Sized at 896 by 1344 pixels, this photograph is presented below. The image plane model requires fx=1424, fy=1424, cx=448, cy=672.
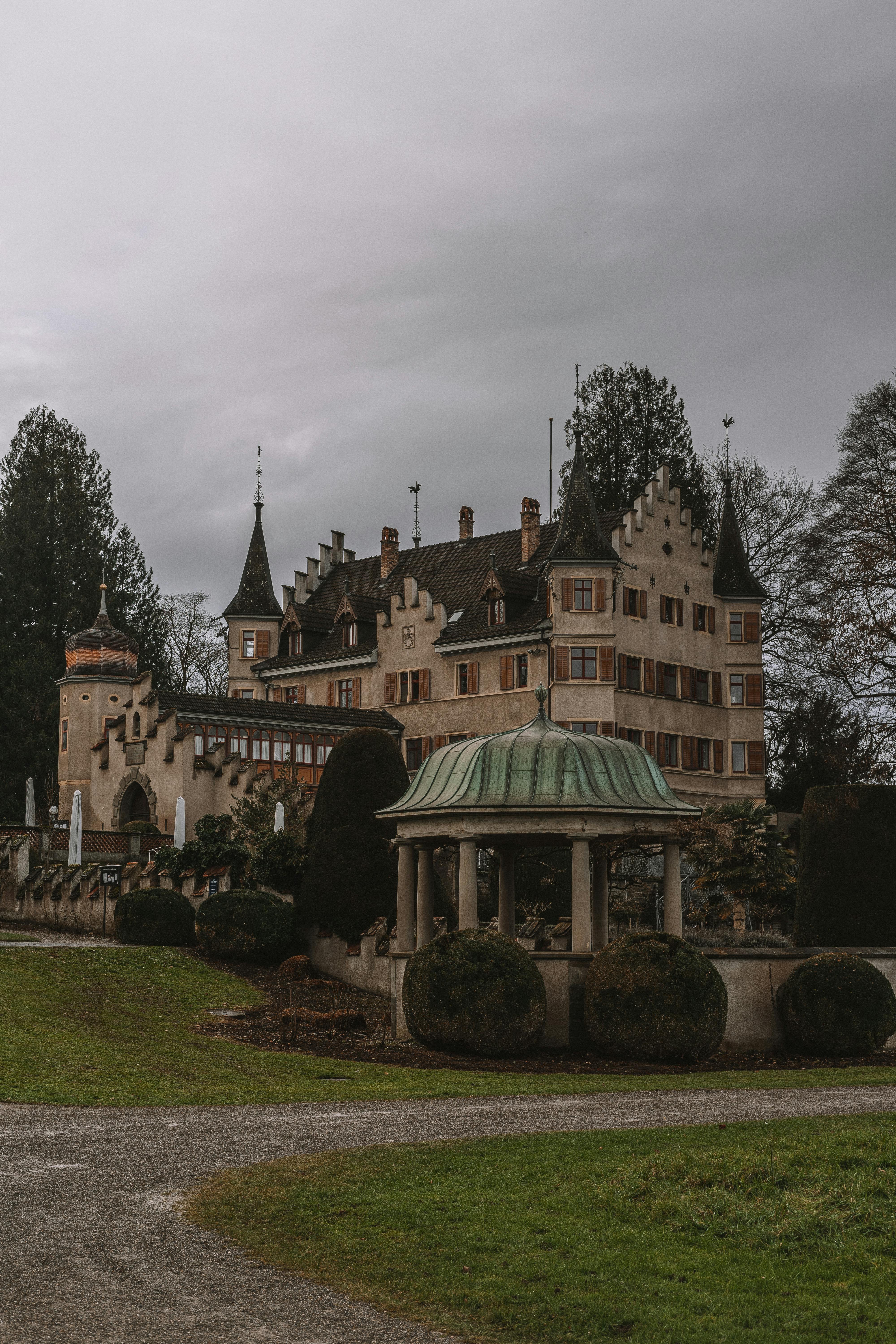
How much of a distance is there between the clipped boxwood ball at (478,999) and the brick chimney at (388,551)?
47.1 metres

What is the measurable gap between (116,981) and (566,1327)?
22.0 m

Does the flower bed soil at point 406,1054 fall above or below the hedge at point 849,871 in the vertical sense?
below

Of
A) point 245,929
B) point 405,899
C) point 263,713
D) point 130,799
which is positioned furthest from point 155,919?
point 263,713

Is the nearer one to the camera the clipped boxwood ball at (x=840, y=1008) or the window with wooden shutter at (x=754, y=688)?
the clipped boxwood ball at (x=840, y=1008)

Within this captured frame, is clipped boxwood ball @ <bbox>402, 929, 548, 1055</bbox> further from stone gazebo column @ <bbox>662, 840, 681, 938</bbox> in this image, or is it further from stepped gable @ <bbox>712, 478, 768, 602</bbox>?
stepped gable @ <bbox>712, 478, 768, 602</bbox>

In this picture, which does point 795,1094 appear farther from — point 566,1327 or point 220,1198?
point 566,1327

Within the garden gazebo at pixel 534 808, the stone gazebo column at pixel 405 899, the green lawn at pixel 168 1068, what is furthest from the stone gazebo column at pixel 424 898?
the green lawn at pixel 168 1068

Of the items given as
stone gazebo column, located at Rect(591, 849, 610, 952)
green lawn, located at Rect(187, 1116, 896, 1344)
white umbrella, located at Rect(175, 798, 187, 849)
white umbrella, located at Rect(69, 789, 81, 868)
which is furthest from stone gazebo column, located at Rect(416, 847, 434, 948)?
green lawn, located at Rect(187, 1116, 896, 1344)

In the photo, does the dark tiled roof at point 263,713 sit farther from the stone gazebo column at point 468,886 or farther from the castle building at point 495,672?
the stone gazebo column at point 468,886

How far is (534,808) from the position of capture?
23328mm

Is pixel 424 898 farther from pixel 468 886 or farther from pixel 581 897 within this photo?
pixel 581 897

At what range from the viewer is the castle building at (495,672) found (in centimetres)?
5094

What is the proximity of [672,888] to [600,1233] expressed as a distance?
635 inches

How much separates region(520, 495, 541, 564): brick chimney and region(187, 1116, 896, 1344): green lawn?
50067 mm
